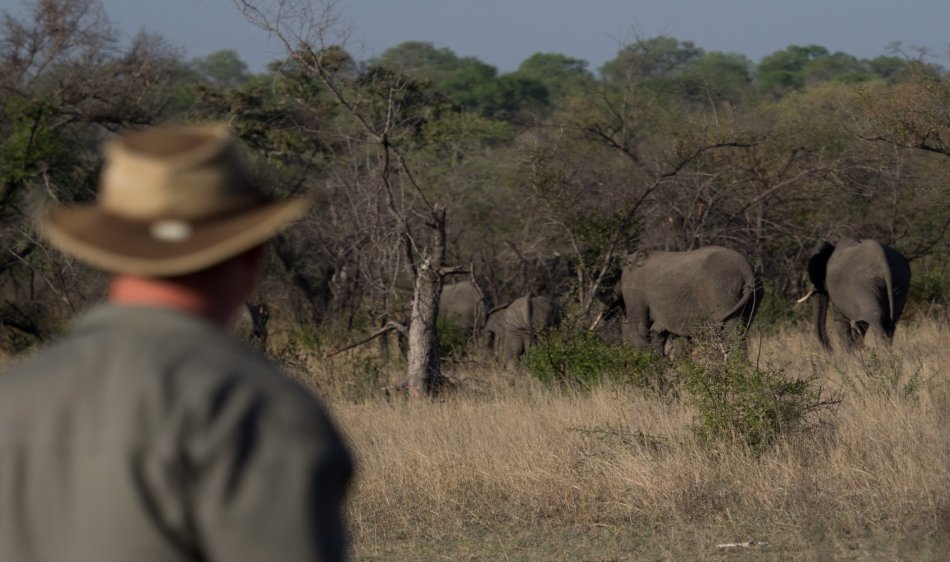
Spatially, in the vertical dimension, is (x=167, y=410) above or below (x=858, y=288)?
above

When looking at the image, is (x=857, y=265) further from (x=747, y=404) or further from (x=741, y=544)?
(x=741, y=544)

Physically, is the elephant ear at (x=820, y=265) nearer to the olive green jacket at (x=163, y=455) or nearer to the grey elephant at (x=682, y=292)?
the grey elephant at (x=682, y=292)

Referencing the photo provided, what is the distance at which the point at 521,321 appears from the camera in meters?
14.2

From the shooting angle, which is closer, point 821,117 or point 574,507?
point 574,507

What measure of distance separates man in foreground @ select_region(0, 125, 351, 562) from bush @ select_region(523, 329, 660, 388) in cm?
842

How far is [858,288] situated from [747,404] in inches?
264

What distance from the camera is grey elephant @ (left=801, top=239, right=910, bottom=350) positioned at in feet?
45.3

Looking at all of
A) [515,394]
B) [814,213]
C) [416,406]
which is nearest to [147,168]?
[416,406]

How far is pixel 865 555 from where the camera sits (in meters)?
5.70

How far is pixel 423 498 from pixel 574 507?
2.73 feet

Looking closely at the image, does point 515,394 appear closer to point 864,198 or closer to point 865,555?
point 865,555

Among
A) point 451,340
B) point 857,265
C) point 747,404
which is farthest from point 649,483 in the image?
point 857,265

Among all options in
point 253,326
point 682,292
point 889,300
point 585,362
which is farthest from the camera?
point 253,326

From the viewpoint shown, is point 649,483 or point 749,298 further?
point 749,298
